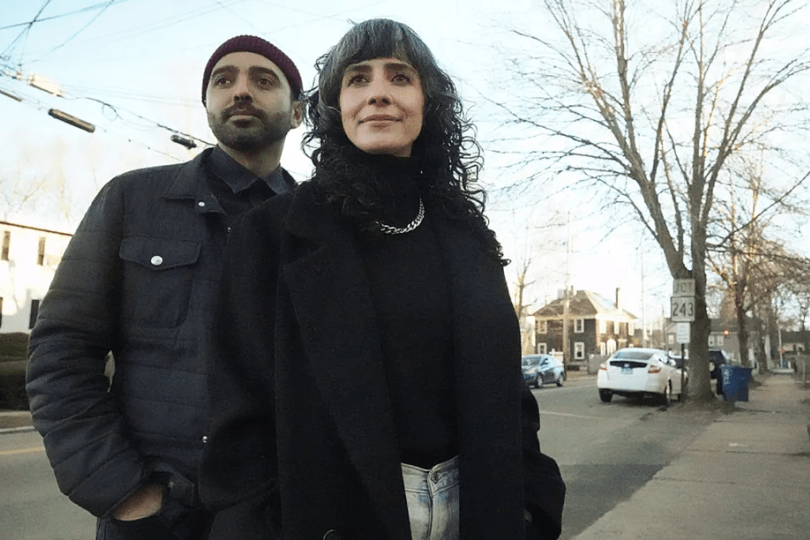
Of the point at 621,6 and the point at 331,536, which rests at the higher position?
the point at 621,6

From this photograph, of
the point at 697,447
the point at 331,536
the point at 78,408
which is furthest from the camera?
the point at 697,447

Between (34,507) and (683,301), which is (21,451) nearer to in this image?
(34,507)

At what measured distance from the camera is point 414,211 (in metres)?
1.83

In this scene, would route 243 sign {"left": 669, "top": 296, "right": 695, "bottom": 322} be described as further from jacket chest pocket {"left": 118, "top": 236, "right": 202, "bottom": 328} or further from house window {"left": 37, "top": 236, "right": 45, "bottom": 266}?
house window {"left": 37, "top": 236, "right": 45, "bottom": 266}

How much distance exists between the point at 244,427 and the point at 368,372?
0.29 metres

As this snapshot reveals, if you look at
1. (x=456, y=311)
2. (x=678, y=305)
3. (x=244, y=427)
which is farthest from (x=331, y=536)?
(x=678, y=305)

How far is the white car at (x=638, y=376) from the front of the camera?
1822 centimetres

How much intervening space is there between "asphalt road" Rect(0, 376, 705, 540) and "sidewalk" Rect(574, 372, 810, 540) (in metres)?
0.31

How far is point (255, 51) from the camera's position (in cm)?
231

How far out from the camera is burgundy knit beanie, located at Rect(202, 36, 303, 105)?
2312 millimetres

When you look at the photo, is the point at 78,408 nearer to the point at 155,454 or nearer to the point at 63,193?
the point at 155,454

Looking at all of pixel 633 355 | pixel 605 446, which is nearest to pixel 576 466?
pixel 605 446

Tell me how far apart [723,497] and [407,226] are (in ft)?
19.4

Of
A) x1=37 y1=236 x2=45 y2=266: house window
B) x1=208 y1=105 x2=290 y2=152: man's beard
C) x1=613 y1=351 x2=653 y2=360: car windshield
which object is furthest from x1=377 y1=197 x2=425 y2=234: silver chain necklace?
x1=37 y1=236 x2=45 y2=266: house window
